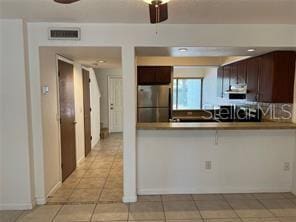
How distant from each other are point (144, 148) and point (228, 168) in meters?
1.26

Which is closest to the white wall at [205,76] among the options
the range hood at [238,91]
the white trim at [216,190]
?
the range hood at [238,91]

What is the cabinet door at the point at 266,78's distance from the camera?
11.3 ft

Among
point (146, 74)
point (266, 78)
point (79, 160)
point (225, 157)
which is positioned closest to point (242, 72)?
point (266, 78)

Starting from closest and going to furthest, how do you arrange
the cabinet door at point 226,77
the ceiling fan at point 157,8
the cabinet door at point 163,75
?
the ceiling fan at point 157,8 < the cabinet door at point 226,77 < the cabinet door at point 163,75

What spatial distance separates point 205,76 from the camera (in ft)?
28.1

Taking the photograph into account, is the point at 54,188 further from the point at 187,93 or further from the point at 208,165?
the point at 187,93

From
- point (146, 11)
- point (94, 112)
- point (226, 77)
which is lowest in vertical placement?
point (94, 112)

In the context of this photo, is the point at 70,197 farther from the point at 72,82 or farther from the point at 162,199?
the point at 72,82

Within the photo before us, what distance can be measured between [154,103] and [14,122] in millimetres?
3175

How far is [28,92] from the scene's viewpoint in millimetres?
2924

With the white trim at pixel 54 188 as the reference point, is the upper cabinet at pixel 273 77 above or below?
above

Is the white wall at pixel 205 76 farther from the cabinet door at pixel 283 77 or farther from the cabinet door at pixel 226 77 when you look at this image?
the cabinet door at pixel 283 77

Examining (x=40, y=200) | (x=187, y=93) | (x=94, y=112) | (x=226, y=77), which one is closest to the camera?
(x=40, y=200)

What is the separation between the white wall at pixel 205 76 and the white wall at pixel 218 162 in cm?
435
